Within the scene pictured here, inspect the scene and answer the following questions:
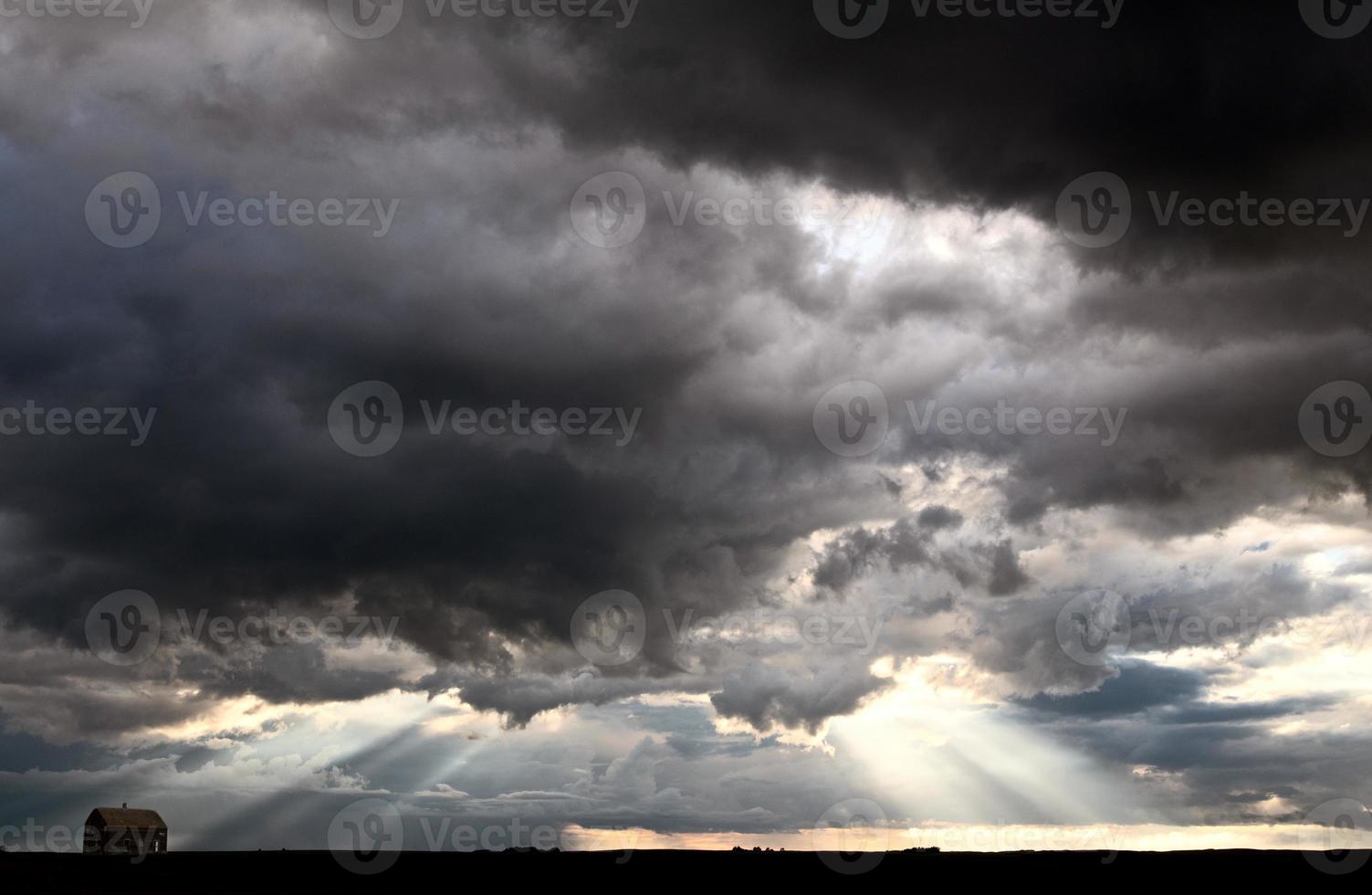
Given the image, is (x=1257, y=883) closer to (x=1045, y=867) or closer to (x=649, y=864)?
(x=1045, y=867)

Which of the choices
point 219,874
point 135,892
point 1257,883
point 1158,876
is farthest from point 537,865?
point 1257,883

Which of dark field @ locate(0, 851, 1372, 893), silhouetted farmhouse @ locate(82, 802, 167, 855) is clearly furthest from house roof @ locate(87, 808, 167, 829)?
dark field @ locate(0, 851, 1372, 893)

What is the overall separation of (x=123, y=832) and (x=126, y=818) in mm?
2468

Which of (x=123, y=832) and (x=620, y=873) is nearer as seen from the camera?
(x=620, y=873)

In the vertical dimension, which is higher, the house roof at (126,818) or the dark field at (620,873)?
the house roof at (126,818)

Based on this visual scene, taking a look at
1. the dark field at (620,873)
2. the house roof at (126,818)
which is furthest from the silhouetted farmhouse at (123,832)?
the dark field at (620,873)

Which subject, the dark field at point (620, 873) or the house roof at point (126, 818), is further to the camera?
the house roof at point (126, 818)

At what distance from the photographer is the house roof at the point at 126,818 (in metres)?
164

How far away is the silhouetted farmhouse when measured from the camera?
531ft

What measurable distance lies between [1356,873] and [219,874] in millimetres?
120168

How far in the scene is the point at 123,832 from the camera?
16475 cm

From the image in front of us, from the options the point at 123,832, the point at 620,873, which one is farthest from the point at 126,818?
the point at 620,873

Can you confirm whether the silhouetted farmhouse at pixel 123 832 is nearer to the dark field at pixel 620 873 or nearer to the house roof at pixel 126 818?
the house roof at pixel 126 818

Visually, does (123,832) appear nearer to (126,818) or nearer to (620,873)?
(126,818)
